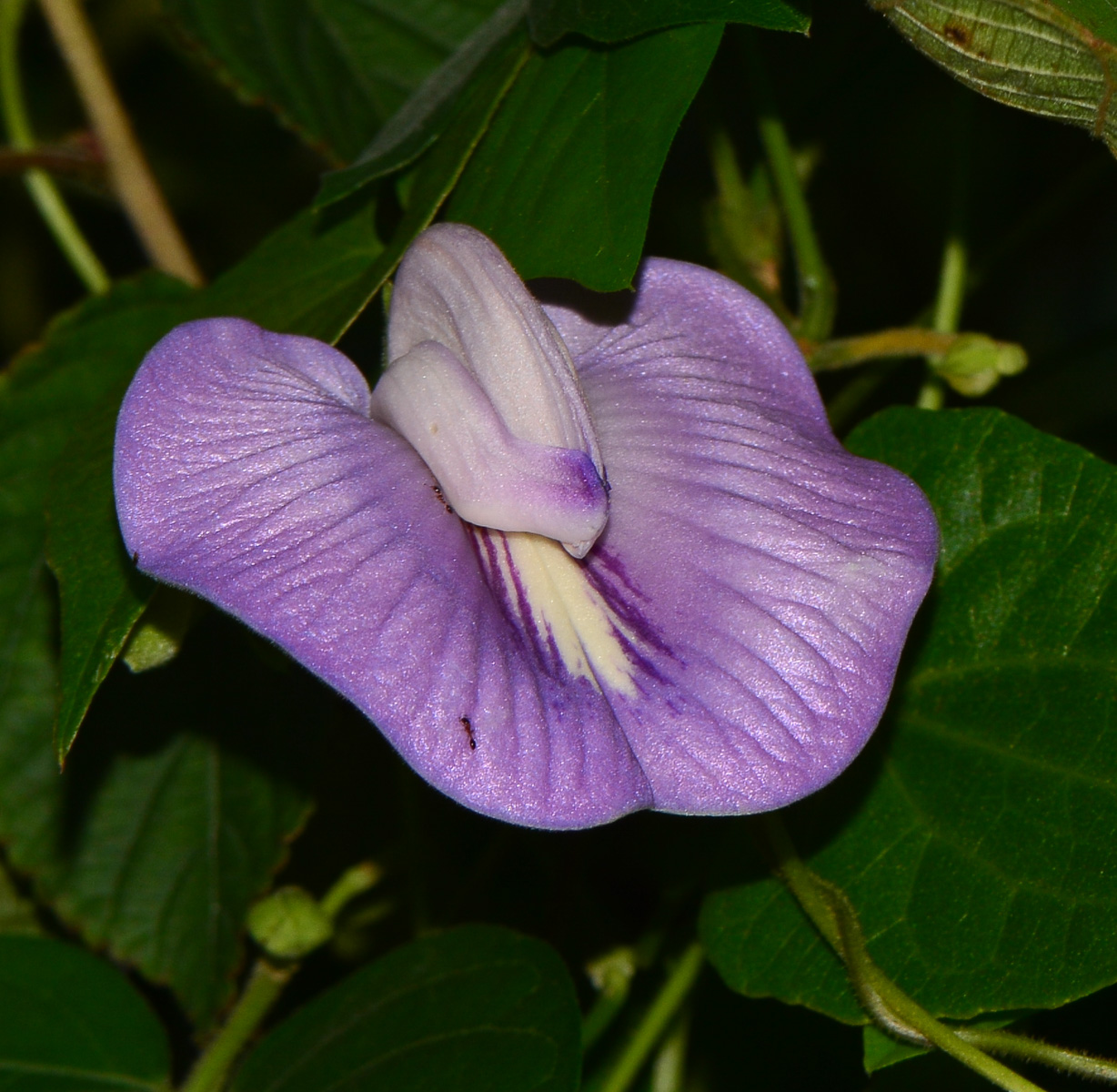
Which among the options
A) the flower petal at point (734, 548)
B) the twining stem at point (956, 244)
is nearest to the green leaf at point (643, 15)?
the flower petal at point (734, 548)

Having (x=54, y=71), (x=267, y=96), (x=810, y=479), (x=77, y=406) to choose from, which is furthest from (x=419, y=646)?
(x=54, y=71)

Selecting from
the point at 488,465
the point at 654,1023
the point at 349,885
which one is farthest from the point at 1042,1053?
the point at 349,885

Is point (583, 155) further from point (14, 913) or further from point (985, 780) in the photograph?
point (14, 913)

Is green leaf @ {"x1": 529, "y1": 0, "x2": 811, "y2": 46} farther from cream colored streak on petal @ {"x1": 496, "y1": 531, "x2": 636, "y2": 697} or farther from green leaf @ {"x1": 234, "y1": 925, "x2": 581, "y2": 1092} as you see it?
green leaf @ {"x1": 234, "y1": 925, "x2": 581, "y2": 1092}

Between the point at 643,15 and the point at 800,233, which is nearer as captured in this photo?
the point at 643,15

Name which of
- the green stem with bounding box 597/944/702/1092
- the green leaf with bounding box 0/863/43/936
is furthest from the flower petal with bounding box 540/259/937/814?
the green leaf with bounding box 0/863/43/936

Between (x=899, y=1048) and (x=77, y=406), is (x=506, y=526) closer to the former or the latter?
(x=899, y=1048)
